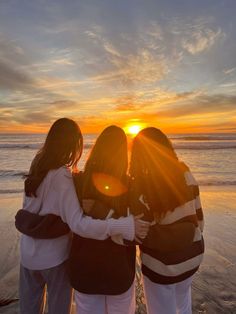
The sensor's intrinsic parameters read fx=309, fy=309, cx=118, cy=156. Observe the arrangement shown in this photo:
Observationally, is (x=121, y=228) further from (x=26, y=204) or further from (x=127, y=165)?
(x=26, y=204)

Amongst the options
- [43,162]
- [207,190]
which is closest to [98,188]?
[43,162]

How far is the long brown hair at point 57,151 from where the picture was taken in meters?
2.27

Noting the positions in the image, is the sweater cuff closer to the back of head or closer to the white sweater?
the white sweater

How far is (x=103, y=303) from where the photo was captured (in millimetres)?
2361

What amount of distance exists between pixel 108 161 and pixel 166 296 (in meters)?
1.13

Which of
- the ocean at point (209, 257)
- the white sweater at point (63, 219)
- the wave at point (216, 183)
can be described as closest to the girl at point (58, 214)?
the white sweater at point (63, 219)

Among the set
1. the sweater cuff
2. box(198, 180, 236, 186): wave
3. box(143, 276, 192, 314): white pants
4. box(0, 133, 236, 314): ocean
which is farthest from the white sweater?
box(198, 180, 236, 186): wave

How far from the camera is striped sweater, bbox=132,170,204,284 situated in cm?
225

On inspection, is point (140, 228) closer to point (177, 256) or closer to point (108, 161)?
point (177, 256)

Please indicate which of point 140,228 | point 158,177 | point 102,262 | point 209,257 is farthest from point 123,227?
point 209,257

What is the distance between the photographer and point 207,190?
10320mm

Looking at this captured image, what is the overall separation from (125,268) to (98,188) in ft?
2.07

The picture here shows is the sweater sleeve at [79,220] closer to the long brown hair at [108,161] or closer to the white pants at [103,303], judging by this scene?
the long brown hair at [108,161]

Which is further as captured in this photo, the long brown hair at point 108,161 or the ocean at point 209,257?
the ocean at point 209,257
